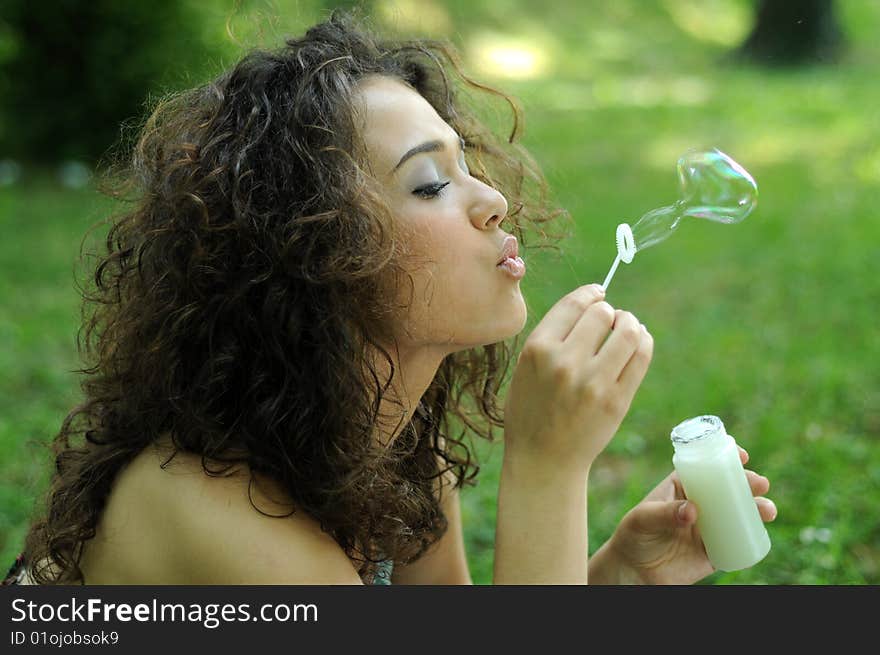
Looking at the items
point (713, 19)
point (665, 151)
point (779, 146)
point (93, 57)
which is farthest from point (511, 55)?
point (93, 57)

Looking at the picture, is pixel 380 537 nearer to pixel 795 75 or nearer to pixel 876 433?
pixel 876 433

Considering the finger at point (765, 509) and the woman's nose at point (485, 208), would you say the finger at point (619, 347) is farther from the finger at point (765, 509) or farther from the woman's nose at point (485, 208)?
the finger at point (765, 509)

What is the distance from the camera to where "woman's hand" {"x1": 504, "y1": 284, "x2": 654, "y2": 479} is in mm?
1574

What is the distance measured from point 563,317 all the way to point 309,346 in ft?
1.27

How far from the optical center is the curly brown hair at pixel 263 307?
1.60 m

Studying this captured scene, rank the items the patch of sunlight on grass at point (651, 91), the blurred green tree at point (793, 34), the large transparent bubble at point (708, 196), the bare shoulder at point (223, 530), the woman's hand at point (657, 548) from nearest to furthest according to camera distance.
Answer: the bare shoulder at point (223, 530), the woman's hand at point (657, 548), the large transparent bubble at point (708, 196), the patch of sunlight on grass at point (651, 91), the blurred green tree at point (793, 34)

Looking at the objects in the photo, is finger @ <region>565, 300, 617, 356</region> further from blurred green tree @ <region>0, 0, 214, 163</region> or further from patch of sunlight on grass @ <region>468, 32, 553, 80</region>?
patch of sunlight on grass @ <region>468, 32, 553, 80</region>

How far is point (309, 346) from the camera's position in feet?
5.35

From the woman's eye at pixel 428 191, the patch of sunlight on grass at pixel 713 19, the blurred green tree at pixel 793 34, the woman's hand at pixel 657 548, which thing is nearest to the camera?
the woman's eye at pixel 428 191

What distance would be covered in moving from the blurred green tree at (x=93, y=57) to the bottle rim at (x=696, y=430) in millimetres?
5613

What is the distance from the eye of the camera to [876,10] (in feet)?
40.0

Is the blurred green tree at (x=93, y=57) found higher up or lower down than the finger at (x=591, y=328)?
higher up

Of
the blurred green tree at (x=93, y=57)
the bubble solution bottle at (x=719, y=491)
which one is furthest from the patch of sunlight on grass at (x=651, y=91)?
the bubble solution bottle at (x=719, y=491)
